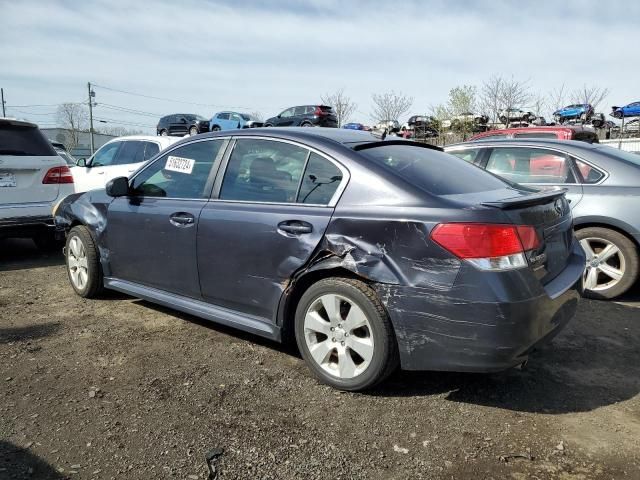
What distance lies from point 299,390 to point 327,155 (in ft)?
4.86

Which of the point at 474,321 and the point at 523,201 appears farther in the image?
the point at 523,201

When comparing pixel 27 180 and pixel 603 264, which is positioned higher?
pixel 27 180

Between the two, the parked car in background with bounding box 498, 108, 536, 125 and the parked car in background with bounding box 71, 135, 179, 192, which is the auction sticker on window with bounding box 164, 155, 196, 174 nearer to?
the parked car in background with bounding box 71, 135, 179, 192

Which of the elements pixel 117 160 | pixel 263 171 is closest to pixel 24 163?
pixel 117 160

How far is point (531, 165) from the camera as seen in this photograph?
5754 millimetres

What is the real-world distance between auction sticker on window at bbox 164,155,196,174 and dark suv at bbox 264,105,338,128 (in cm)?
2169

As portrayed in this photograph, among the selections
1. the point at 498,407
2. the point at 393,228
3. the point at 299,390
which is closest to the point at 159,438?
the point at 299,390

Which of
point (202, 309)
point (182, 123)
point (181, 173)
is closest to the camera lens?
point (202, 309)

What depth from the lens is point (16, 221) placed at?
6.38 meters

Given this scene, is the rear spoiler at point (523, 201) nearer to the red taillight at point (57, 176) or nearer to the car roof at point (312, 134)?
the car roof at point (312, 134)

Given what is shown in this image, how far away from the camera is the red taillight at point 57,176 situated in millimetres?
6709

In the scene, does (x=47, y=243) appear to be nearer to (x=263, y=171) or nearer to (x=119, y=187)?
(x=119, y=187)

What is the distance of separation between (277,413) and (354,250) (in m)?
1.02

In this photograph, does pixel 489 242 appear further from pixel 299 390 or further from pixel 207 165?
pixel 207 165
